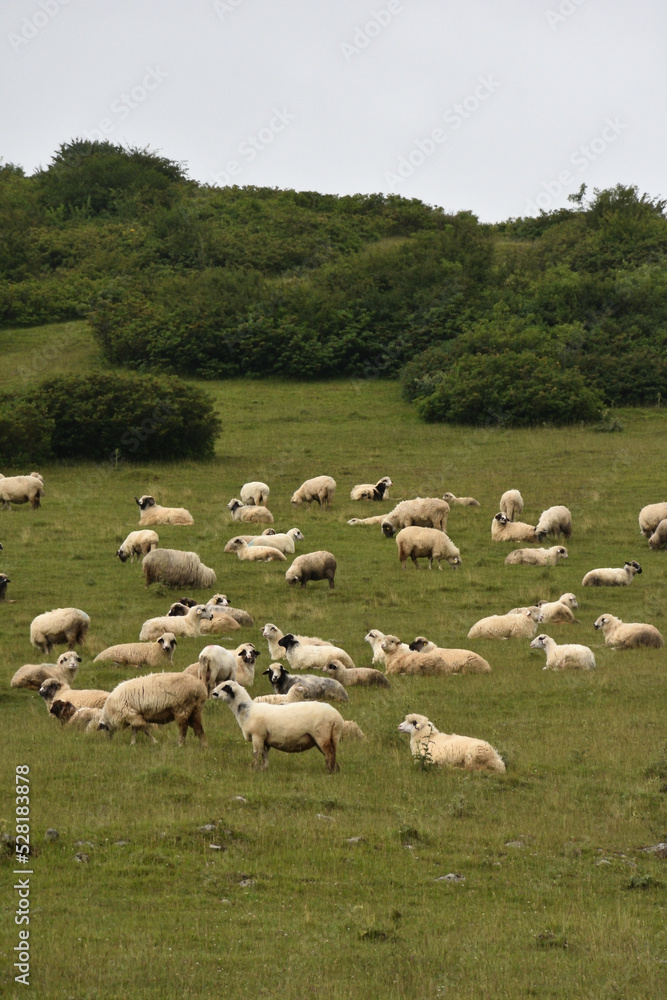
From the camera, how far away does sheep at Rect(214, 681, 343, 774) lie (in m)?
12.0

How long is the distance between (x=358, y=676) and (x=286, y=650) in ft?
3.81

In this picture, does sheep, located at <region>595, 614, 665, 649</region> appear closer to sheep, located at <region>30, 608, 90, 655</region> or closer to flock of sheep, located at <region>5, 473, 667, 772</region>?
flock of sheep, located at <region>5, 473, 667, 772</region>

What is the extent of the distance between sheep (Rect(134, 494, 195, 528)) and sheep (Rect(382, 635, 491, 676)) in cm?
1294

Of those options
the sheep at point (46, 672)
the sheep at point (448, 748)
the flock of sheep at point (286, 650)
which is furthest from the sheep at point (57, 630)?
the sheep at point (448, 748)

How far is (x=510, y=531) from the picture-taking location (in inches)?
1148

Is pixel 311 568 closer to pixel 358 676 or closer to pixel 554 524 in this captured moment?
pixel 358 676

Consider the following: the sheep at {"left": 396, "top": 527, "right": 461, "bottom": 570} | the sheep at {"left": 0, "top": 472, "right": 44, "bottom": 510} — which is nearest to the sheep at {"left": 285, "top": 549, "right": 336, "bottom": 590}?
the sheep at {"left": 396, "top": 527, "right": 461, "bottom": 570}

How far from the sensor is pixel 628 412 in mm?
48531

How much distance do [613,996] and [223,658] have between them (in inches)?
308

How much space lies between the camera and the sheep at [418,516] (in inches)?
1147

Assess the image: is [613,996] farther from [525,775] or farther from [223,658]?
[223,658]

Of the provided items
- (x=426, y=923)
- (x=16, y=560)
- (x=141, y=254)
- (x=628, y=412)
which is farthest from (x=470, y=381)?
(x=426, y=923)

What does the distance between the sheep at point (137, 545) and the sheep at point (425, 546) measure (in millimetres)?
5181

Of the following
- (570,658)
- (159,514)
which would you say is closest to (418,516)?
(159,514)
